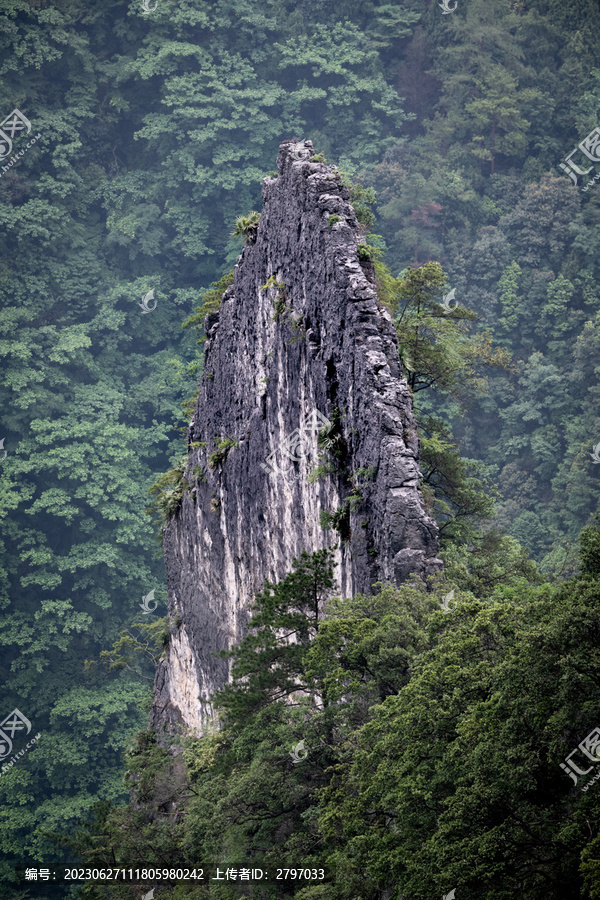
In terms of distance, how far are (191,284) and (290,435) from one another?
34.1 metres

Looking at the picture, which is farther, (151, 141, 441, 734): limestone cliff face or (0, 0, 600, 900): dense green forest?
(0, 0, 600, 900): dense green forest

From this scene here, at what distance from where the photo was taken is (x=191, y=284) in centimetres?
4762

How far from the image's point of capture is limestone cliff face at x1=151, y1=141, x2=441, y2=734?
37.6 feet

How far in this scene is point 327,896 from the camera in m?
8.06

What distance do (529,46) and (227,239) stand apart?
16197 millimetres

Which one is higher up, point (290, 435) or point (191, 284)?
point (191, 284)

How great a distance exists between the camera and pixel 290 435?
48.1 ft

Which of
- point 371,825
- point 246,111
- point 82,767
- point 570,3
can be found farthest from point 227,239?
point 371,825

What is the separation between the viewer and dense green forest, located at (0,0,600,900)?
27422 millimetres

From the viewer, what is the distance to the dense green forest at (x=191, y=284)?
27422 mm

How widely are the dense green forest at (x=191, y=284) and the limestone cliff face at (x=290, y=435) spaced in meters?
2.35

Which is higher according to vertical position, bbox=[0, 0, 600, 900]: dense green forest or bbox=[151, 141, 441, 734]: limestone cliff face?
bbox=[0, 0, 600, 900]: dense green forest

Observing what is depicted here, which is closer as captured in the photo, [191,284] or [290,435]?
[290,435]

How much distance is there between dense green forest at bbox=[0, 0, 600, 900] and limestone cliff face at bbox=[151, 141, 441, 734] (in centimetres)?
235
